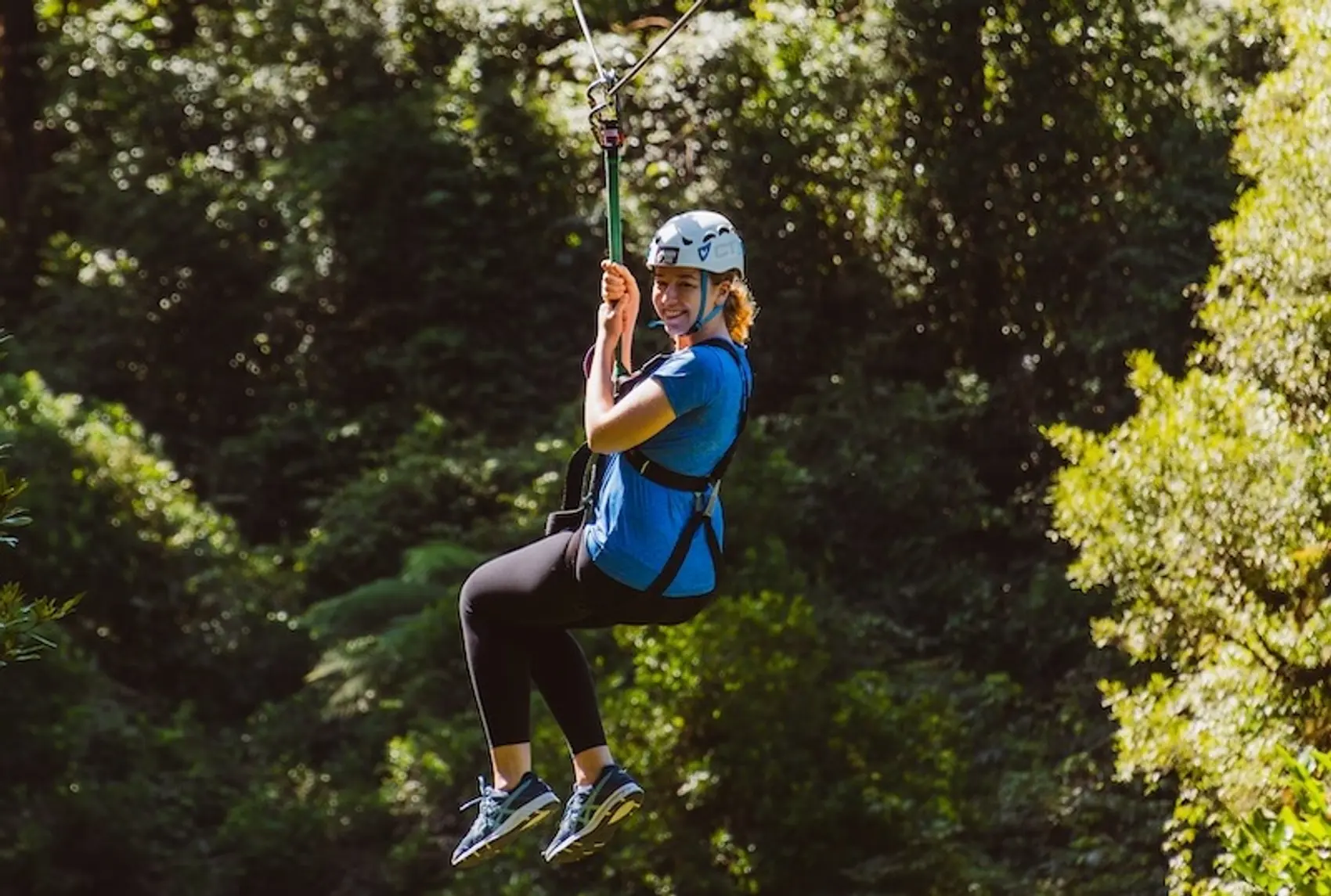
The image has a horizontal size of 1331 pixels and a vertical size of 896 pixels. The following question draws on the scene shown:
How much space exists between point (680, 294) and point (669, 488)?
16.2 inches

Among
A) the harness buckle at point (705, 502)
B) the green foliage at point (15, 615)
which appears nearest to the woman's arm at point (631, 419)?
the harness buckle at point (705, 502)

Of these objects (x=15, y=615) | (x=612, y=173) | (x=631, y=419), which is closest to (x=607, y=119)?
(x=612, y=173)

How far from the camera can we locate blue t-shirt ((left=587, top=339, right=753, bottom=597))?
4.34m

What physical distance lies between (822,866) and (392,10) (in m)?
7.79

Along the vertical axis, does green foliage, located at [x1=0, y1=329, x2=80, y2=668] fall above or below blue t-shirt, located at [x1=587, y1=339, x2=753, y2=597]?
above

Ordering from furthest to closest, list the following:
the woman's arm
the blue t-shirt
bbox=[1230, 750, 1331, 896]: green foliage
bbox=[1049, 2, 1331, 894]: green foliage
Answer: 1. bbox=[1049, 2, 1331, 894]: green foliage
2. bbox=[1230, 750, 1331, 896]: green foliage
3. the blue t-shirt
4. the woman's arm

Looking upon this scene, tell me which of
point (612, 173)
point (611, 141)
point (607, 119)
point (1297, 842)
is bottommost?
point (1297, 842)

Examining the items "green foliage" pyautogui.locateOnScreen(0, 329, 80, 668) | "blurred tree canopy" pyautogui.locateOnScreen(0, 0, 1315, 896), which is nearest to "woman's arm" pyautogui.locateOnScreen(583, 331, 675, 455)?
"green foliage" pyautogui.locateOnScreen(0, 329, 80, 668)

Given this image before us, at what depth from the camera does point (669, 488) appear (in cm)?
443

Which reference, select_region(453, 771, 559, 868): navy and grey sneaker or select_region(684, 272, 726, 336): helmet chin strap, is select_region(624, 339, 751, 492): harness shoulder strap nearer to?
select_region(684, 272, 726, 336): helmet chin strap

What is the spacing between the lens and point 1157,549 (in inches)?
317

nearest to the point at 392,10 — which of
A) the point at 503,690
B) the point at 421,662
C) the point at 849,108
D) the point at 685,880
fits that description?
the point at 849,108

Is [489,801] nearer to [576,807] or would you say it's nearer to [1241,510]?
[576,807]

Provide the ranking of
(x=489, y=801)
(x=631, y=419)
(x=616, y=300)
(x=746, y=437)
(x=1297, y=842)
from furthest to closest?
(x=746, y=437)
(x=1297, y=842)
(x=489, y=801)
(x=616, y=300)
(x=631, y=419)
